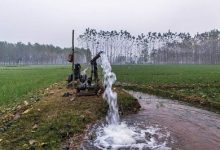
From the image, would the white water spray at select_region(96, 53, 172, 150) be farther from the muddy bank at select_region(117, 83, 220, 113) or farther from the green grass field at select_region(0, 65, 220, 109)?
the green grass field at select_region(0, 65, 220, 109)

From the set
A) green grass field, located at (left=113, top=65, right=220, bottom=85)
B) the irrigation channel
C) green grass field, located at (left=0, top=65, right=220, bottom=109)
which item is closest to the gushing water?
the irrigation channel

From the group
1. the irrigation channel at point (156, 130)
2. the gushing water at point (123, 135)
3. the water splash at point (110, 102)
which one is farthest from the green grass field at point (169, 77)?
the gushing water at point (123, 135)

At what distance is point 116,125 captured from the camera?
41.7ft

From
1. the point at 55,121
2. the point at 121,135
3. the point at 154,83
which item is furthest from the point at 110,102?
the point at 154,83

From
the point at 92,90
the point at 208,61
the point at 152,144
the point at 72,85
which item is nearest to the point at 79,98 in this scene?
the point at 92,90

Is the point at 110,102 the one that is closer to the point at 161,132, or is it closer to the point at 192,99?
the point at 161,132

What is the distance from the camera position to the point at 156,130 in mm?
12219

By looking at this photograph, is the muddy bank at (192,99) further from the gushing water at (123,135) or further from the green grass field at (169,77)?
the green grass field at (169,77)

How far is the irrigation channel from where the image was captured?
1052cm

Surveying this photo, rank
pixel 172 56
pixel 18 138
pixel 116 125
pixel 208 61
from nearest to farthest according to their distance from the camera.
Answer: pixel 18 138, pixel 116 125, pixel 208 61, pixel 172 56

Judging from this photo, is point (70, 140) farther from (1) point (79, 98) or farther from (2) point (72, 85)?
(2) point (72, 85)

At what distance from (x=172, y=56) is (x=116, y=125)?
568 ft

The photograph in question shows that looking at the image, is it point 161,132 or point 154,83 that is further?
point 154,83

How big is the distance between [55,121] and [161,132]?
3.68m
